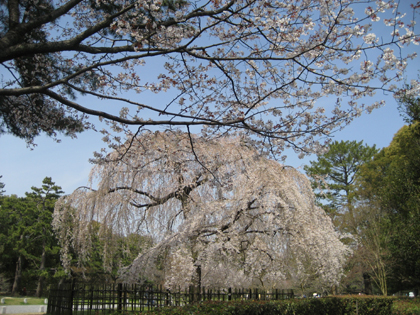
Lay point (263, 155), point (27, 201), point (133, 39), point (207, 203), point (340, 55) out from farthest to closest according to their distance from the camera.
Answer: point (27, 201)
point (207, 203)
point (263, 155)
point (133, 39)
point (340, 55)

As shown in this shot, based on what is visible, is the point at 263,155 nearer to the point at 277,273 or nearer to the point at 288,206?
the point at 288,206

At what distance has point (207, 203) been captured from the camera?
9602mm

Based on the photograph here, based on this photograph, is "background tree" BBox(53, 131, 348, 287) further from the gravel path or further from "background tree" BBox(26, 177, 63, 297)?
"background tree" BBox(26, 177, 63, 297)

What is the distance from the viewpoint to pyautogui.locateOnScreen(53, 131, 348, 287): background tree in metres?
9.50

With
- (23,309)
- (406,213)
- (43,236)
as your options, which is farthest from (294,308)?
(43,236)

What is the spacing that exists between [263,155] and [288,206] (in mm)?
3908

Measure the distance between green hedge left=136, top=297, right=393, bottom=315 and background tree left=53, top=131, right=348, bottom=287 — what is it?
1.07m

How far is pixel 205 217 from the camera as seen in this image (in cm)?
984

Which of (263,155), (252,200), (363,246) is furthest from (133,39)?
(363,246)

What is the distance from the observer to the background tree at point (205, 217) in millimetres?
9500

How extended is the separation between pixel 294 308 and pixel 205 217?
3.59 meters

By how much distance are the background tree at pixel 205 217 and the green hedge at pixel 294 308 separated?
107 cm

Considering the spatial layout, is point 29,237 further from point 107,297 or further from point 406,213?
point 406,213

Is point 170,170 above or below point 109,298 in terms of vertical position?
above
